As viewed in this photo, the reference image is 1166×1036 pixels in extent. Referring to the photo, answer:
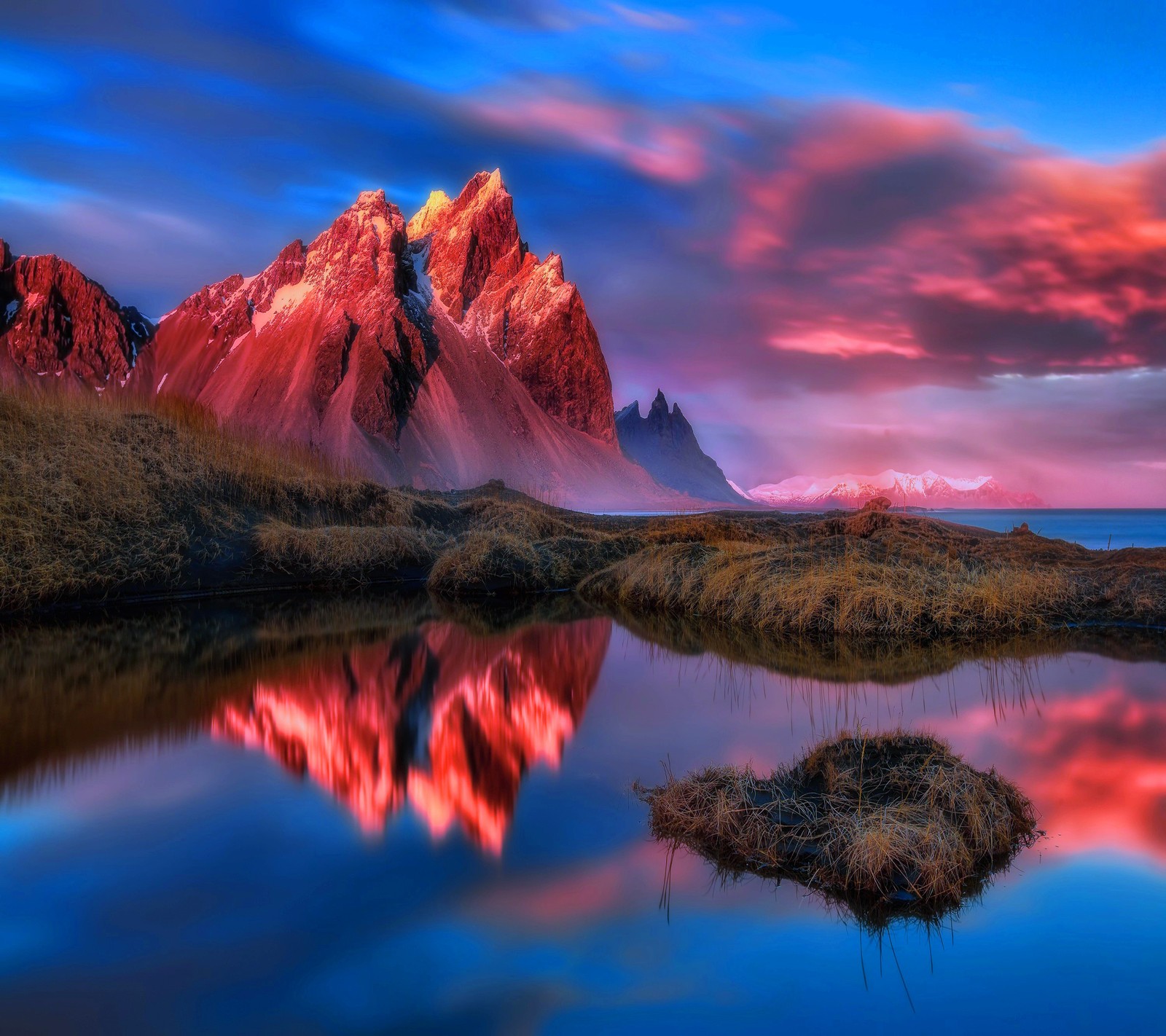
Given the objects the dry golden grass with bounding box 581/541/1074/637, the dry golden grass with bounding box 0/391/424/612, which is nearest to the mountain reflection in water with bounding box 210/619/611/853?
the dry golden grass with bounding box 581/541/1074/637

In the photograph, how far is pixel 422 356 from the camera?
86875 millimetres

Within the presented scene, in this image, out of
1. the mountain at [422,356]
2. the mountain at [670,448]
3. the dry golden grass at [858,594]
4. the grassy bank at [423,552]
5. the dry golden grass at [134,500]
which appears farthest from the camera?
the mountain at [670,448]

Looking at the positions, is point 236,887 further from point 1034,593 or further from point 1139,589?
point 1139,589

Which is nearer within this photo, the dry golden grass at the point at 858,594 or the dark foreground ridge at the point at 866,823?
the dark foreground ridge at the point at 866,823

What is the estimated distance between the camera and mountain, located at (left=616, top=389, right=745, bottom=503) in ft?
455

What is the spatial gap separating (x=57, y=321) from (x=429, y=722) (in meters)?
113

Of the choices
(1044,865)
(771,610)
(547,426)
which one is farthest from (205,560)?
(547,426)

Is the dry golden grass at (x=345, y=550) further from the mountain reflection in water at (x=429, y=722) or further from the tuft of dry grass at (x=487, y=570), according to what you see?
the mountain reflection in water at (x=429, y=722)

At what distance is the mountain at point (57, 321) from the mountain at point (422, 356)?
4.33 metres

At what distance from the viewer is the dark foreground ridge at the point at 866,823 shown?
3309 mm

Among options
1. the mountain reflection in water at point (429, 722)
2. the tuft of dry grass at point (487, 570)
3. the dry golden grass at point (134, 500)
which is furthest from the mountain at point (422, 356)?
the mountain reflection in water at point (429, 722)

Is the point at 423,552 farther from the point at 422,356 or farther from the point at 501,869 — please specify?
the point at 422,356

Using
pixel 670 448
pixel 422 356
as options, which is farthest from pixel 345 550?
pixel 670 448

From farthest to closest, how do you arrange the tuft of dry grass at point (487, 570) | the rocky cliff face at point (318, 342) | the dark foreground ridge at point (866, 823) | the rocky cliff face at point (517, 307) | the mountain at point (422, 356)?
the rocky cliff face at point (517, 307) → the mountain at point (422, 356) → the rocky cliff face at point (318, 342) → the tuft of dry grass at point (487, 570) → the dark foreground ridge at point (866, 823)
